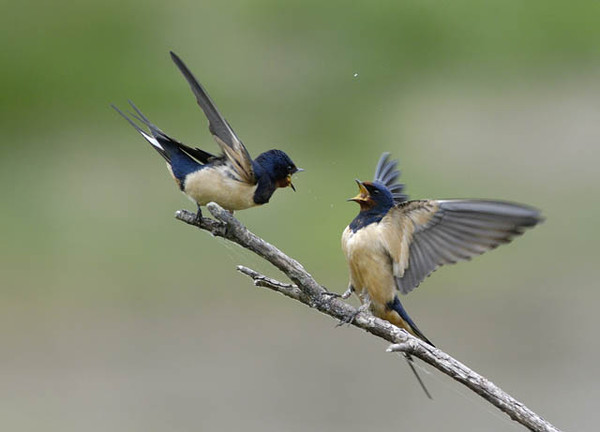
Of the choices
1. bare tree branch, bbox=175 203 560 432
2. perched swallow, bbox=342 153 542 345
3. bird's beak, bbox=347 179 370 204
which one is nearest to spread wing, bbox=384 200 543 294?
perched swallow, bbox=342 153 542 345

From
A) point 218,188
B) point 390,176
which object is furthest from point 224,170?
point 390,176

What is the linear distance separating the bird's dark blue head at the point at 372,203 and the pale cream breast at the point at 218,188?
15.7 inches

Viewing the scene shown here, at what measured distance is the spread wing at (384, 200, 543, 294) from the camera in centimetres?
353

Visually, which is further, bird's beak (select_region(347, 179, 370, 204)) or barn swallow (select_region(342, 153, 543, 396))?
bird's beak (select_region(347, 179, 370, 204))

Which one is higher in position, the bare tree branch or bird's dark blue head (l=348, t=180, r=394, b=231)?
bird's dark blue head (l=348, t=180, r=394, b=231)

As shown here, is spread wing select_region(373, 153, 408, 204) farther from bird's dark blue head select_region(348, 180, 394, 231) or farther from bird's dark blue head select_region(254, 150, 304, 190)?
bird's dark blue head select_region(254, 150, 304, 190)

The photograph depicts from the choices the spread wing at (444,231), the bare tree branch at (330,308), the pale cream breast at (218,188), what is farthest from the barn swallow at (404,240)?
the pale cream breast at (218,188)

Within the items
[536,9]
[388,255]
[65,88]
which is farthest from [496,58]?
[388,255]

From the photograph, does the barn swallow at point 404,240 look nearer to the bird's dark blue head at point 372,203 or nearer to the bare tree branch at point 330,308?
the bird's dark blue head at point 372,203

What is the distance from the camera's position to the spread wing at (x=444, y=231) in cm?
353

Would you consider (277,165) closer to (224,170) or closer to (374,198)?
(224,170)

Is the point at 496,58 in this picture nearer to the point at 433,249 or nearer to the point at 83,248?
the point at 83,248

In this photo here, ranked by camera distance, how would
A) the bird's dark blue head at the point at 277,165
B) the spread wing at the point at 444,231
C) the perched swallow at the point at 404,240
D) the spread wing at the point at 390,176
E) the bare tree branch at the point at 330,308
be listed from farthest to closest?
the spread wing at the point at 390,176, the bird's dark blue head at the point at 277,165, the perched swallow at the point at 404,240, the spread wing at the point at 444,231, the bare tree branch at the point at 330,308

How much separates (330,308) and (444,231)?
449 mm
